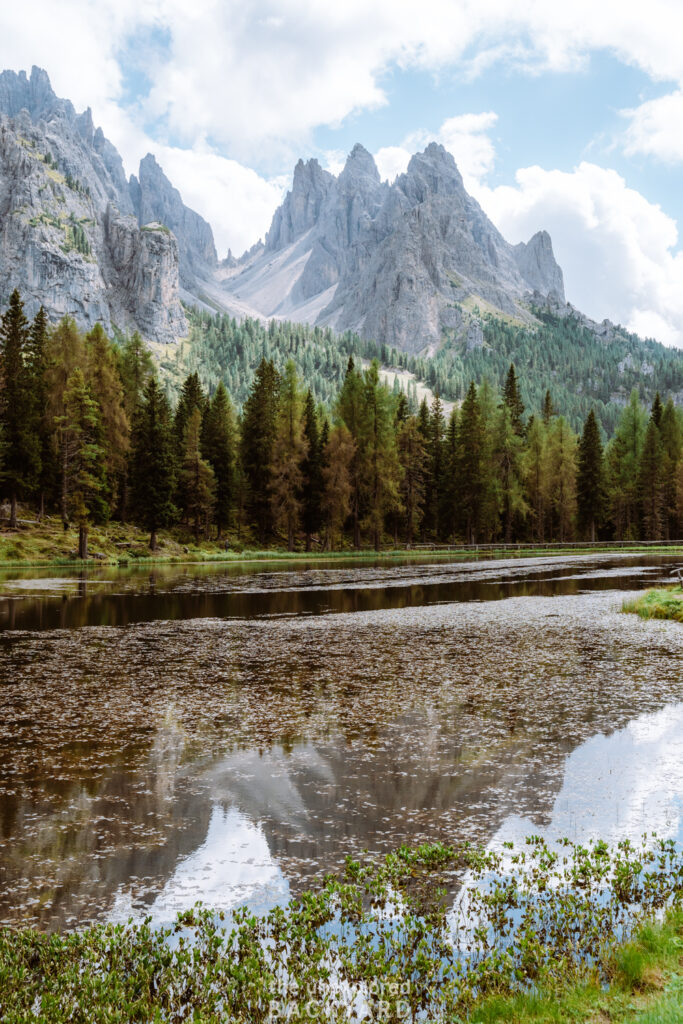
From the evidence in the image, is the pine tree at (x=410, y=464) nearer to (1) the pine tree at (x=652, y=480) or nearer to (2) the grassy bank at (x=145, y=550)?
(2) the grassy bank at (x=145, y=550)

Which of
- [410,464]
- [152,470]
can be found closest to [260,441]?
[152,470]

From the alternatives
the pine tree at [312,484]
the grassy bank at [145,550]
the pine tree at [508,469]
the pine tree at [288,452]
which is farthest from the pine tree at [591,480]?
the pine tree at [288,452]

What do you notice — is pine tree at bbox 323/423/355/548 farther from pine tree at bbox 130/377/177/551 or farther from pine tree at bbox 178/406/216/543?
pine tree at bbox 130/377/177/551

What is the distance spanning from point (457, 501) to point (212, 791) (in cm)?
8673

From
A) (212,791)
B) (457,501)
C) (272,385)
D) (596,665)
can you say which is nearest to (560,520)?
(457,501)

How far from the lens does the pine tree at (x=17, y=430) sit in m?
63.3

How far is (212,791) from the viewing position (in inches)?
368

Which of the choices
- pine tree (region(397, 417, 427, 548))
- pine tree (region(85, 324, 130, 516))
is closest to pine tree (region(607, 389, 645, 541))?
pine tree (region(397, 417, 427, 548))

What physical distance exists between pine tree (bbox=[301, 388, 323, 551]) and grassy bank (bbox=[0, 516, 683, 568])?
3.74 m

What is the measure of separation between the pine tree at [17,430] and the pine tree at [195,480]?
16.7 metres

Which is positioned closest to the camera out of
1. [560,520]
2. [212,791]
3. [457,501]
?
[212,791]

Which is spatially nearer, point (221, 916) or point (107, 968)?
point (107, 968)

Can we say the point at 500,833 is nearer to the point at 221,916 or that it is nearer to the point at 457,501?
the point at 221,916

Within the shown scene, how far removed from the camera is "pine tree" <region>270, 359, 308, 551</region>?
250 ft
